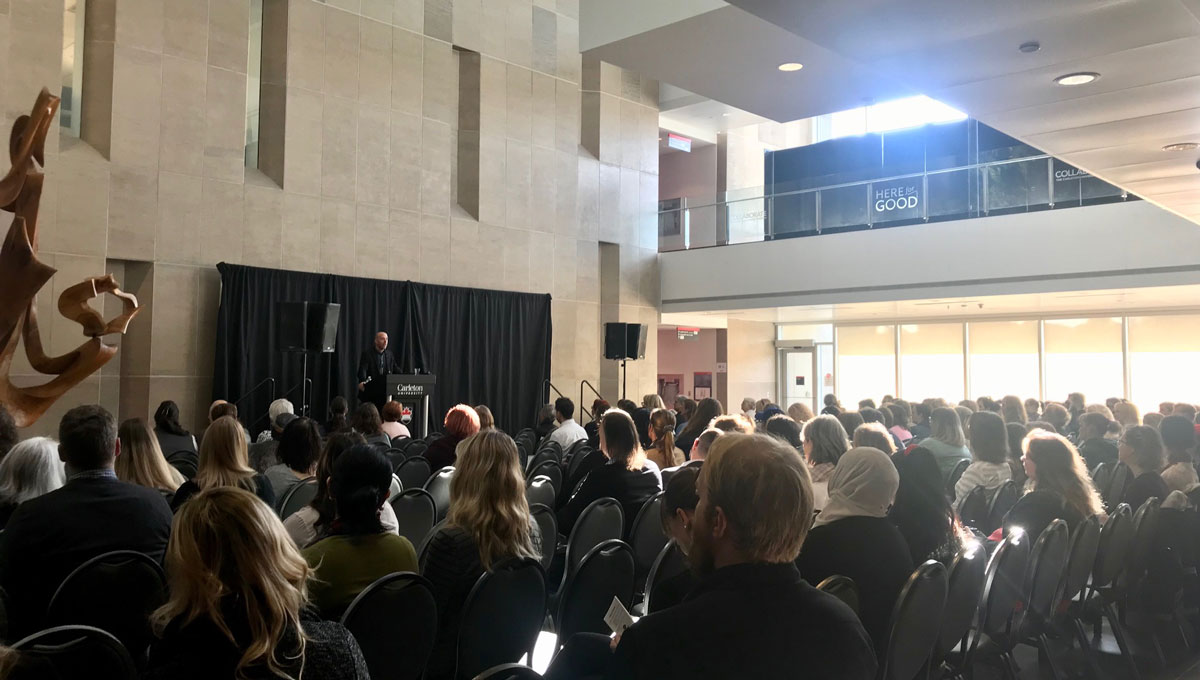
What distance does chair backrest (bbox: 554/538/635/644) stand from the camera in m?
3.34

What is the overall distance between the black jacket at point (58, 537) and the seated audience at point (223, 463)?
0.84m

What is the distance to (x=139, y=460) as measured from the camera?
14.0 feet

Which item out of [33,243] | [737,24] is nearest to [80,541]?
[33,243]

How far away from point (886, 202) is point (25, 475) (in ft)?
38.7

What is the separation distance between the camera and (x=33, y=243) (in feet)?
24.4

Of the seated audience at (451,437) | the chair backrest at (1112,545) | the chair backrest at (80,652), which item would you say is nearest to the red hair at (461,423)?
the seated audience at (451,437)

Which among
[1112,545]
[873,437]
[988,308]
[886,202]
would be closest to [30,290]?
[873,437]

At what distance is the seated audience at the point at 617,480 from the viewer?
4.78 metres

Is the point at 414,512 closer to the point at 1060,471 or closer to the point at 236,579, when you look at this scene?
the point at 236,579

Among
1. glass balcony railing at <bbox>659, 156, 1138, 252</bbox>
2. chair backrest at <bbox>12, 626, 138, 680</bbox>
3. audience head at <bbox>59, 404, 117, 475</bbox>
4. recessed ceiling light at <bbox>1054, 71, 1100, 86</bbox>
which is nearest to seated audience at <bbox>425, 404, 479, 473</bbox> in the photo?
audience head at <bbox>59, 404, 117, 475</bbox>

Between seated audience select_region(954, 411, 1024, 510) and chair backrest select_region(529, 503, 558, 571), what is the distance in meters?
2.72

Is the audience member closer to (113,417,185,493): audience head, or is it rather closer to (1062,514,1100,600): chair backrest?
(113,417,185,493): audience head

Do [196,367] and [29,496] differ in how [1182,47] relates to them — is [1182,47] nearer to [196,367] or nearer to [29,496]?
[29,496]

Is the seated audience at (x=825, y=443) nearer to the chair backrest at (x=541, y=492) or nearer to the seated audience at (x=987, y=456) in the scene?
the seated audience at (x=987, y=456)
